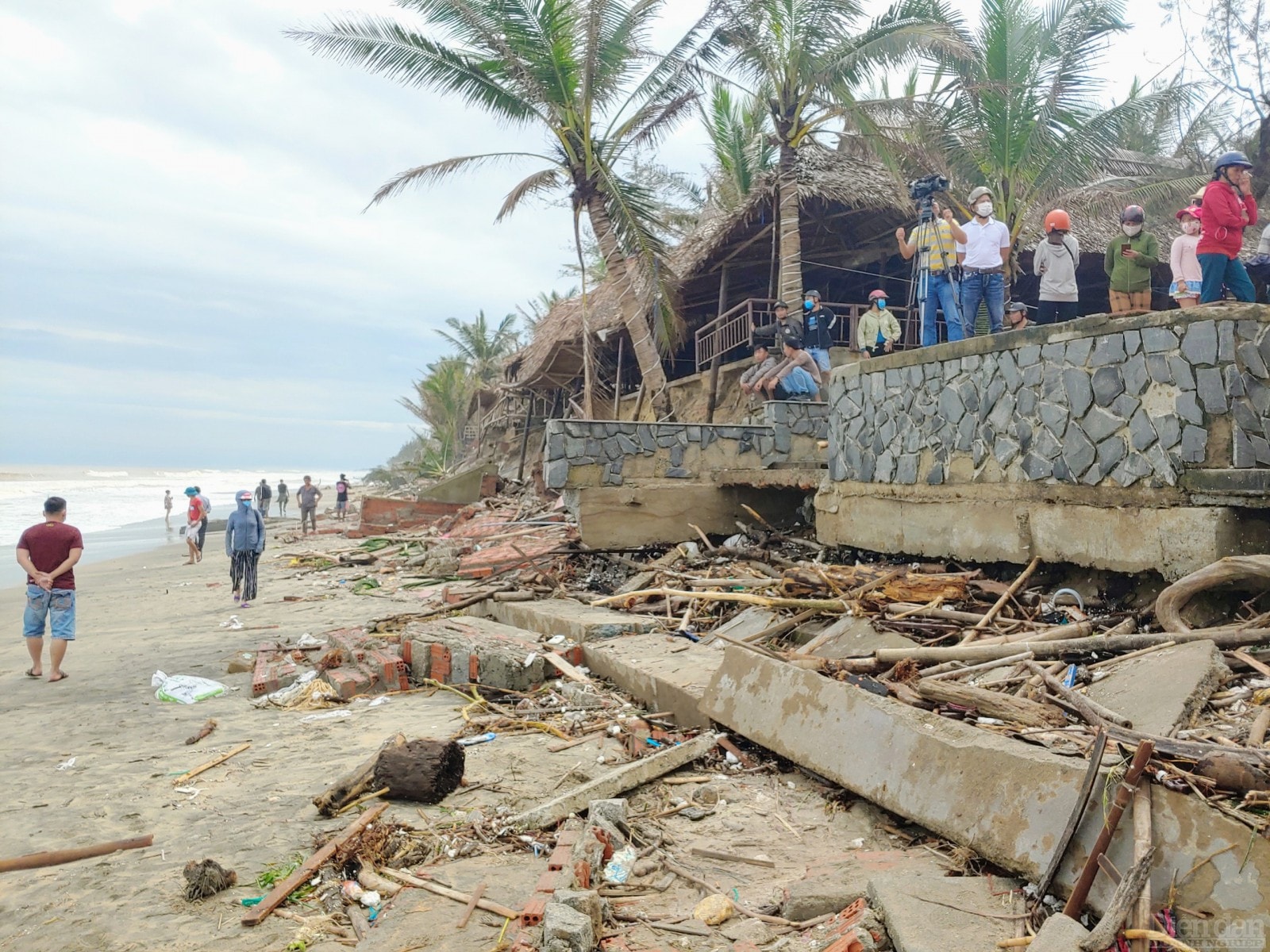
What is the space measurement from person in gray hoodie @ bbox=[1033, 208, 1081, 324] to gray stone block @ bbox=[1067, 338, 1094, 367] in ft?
7.97

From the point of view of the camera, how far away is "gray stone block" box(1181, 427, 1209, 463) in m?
4.22

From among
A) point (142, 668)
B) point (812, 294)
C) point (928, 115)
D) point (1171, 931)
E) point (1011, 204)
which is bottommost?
point (142, 668)

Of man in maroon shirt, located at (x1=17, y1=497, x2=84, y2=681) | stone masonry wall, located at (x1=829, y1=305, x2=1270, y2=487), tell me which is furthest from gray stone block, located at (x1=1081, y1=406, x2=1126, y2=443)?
man in maroon shirt, located at (x1=17, y1=497, x2=84, y2=681)

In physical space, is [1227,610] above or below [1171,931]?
above

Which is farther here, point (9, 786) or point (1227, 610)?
point (9, 786)

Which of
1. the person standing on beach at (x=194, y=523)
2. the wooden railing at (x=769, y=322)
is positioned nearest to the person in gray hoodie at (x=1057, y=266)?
the wooden railing at (x=769, y=322)

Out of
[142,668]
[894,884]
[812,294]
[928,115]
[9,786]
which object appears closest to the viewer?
[894,884]

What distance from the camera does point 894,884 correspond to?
285 centimetres

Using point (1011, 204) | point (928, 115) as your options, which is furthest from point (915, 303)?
point (928, 115)

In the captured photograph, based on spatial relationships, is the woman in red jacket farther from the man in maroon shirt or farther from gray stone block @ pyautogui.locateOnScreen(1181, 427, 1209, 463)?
the man in maroon shirt

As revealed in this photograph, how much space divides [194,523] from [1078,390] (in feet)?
61.9

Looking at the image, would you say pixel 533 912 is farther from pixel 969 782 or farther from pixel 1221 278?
pixel 1221 278

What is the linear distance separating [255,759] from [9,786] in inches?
55.9

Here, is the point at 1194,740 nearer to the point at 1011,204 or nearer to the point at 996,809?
the point at 996,809
